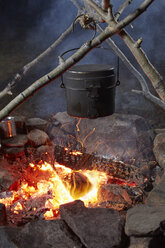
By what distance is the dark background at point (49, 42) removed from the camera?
19.0ft

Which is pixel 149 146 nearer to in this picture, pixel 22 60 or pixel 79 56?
pixel 79 56

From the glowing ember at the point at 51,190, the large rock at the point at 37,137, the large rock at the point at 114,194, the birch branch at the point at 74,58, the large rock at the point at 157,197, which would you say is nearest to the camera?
the birch branch at the point at 74,58

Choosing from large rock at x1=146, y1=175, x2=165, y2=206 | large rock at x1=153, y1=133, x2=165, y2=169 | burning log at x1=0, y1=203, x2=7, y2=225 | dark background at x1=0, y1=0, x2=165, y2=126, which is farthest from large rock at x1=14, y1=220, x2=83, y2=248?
dark background at x1=0, y1=0, x2=165, y2=126

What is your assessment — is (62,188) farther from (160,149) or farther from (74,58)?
(74,58)

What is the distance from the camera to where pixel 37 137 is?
16.0 ft

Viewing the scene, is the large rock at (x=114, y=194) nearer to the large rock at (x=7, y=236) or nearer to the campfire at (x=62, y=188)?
the campfire at (x=62, y=188)

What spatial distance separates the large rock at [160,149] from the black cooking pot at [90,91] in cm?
171

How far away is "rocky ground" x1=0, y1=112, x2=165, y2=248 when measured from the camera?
6.91ft

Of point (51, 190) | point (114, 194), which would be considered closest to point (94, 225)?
point (114, 194)

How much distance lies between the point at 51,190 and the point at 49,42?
14.0ft

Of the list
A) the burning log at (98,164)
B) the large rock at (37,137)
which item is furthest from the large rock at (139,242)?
the large rock at (37,137)

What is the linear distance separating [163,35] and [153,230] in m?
5.03

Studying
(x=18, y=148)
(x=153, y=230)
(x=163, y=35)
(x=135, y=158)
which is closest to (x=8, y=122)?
(x=18, y=148)

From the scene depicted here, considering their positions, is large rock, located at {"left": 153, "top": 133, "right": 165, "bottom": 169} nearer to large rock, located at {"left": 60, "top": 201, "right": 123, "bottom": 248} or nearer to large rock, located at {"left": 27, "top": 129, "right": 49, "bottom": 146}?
large rock, located at {"left": 60, "top": 201, "right": 123, "bottom": 248}
